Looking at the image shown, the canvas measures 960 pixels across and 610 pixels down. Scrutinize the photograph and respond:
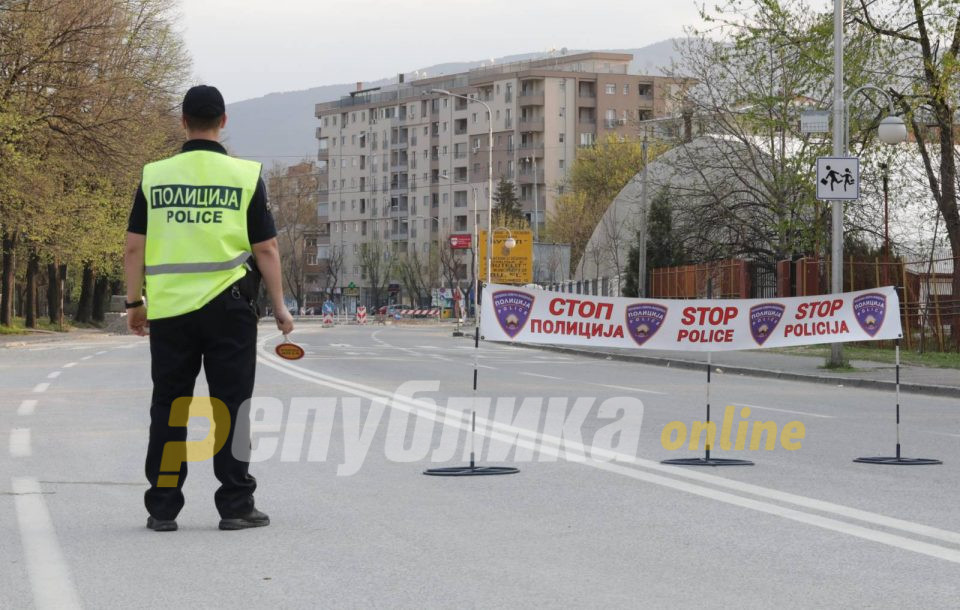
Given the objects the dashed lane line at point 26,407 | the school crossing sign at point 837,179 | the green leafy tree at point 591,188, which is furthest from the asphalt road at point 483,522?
the green leafy tree at point 591,188

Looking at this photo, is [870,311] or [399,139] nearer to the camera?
[870,311]

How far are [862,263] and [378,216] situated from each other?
452 ft

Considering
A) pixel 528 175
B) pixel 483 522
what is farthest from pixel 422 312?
pixel 483 522

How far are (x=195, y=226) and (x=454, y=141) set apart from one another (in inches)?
6024

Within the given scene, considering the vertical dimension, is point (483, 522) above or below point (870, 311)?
below

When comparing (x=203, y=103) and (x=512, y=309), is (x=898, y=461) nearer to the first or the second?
(x=512, y=309)

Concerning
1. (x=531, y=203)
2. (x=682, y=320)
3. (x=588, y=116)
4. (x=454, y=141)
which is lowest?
(x=682, y=320)

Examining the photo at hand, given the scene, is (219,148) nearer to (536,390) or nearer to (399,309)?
(536,390)

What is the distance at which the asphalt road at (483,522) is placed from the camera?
5879mm

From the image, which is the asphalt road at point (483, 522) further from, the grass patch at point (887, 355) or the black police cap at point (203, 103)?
the grass patch at point (887, 355)

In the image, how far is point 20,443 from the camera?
12039mm

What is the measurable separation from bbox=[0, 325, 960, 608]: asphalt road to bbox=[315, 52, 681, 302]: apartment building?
119991 millimetres

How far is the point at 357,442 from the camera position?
39.7 ft

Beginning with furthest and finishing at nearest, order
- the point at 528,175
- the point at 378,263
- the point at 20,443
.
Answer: the point at 378,263 → the point at 528,175 → the point at 20,443
